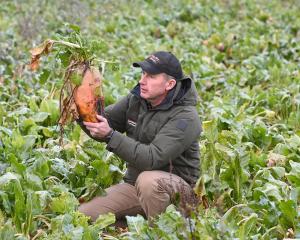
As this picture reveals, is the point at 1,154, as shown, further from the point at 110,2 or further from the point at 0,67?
the point at 110,2

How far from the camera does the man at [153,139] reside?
5328 millimetres

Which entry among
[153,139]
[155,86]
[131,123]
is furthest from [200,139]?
[155,86]

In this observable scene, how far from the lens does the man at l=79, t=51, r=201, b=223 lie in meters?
5.33

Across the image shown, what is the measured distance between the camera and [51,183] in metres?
5.98

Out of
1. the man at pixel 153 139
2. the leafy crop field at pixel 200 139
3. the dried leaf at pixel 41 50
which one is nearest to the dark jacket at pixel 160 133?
the man at pixel 153 139

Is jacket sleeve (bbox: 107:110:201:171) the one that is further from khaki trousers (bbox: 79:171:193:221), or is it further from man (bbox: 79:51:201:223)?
khaki trousers (bbox: 79:171:193:221)

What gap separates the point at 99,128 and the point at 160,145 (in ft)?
→ 1.46

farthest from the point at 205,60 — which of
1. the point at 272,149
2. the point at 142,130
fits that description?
the point at 142,130

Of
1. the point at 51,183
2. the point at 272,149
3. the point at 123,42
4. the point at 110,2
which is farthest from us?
the point at 110,2

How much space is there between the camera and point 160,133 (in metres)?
5.40

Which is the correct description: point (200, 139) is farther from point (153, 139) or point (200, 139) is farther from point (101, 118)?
point (101, 118)

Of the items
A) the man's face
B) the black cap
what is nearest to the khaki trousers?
the man's face

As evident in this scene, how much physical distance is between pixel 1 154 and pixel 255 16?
447 inches

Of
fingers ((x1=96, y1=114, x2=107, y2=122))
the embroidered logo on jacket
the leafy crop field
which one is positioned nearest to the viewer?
the leafy crop field
